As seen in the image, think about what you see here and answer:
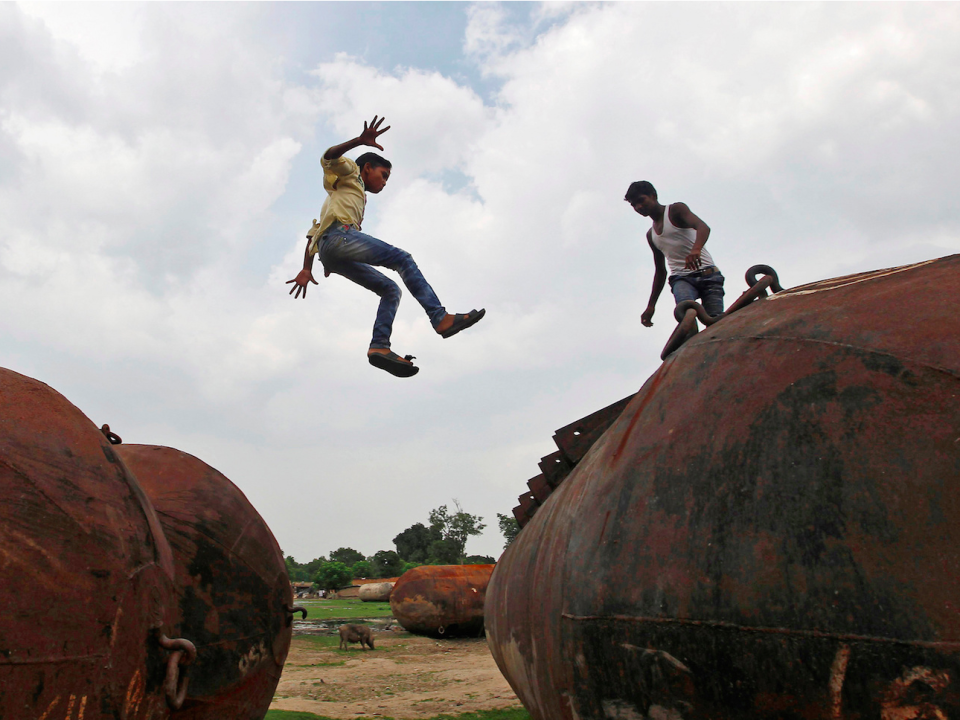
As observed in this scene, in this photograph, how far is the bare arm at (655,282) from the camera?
5316mm

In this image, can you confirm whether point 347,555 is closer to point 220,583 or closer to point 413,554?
point 413,554

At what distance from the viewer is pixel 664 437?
88.9 inches

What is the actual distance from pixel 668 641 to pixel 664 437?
2.05ft

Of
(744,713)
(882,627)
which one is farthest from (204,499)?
(882,627)

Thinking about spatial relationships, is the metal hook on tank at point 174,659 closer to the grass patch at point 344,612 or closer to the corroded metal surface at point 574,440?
the corroded metal surface at point 574,440

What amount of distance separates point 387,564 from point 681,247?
4906 centimetres

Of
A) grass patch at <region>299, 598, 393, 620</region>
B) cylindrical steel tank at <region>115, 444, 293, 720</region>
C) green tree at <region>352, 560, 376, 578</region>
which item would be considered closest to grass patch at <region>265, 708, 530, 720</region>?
cylindrical steel tank at <region>115, 444, 293, 720</region>

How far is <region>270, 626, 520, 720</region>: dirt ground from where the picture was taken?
6.48 m

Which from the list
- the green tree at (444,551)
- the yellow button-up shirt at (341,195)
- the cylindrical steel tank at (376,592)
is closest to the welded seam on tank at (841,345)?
the yellow button-up shirt at (341,195)

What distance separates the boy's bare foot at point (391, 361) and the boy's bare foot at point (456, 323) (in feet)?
1.08

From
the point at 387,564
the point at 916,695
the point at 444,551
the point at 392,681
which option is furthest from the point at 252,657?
the point at 444,551

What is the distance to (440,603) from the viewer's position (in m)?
14.0

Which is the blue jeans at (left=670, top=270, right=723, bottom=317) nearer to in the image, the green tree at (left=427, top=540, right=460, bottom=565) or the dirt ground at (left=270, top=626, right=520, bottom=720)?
the dirt ground at (left=270, top=626, right=520, bottom=720)

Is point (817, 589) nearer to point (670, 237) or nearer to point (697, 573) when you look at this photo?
point (697, 573)
